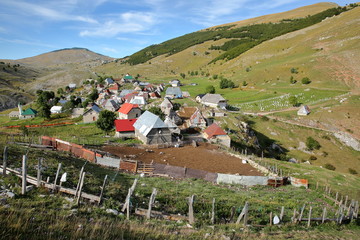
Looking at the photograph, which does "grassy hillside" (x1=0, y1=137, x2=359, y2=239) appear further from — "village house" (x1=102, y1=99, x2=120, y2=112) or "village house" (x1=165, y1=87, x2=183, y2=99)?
"village house" (x1=165, y1=87, x2=183, y2=99)

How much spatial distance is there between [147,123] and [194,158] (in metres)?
15.4

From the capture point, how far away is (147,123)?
49.3m

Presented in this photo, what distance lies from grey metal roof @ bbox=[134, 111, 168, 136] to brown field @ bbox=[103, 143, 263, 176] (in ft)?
17.9

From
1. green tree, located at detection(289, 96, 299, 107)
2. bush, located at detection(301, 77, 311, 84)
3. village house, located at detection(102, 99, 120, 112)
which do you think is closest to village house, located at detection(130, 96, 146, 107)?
village house, located at detection(102, 99, 120, 112)

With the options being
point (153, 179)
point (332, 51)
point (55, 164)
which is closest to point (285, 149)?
point (153, 179)

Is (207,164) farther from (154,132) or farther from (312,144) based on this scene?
(312,144)

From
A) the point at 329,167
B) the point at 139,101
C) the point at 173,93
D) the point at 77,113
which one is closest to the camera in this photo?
the point at 329,167

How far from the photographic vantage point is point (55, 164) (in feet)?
69.9

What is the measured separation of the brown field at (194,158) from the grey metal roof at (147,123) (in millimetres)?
5467

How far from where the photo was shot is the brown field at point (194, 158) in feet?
112

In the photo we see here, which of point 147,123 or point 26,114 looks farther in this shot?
point 26,114

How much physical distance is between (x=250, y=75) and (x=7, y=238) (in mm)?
125709

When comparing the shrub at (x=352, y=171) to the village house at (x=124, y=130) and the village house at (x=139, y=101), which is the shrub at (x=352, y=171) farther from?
the village house at (x=139, y=101)

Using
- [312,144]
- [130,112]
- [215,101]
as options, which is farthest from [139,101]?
[312,144]
